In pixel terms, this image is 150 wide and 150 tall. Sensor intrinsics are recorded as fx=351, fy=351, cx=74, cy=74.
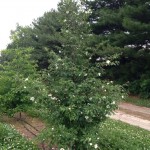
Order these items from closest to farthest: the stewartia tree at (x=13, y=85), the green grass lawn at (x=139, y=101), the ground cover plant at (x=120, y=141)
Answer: the ground cover plant at (x=120, y=141), the stewartia tree at (x=13, y=85), the green grass lawn at (x=139, y=101)

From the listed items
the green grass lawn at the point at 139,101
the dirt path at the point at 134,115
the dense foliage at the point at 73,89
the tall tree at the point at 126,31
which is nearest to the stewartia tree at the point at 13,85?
the dirt path at the point at 134,115

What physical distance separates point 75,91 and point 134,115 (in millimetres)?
8575

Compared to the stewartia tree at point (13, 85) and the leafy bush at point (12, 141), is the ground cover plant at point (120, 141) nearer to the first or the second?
the leafy bush at point (12, 141)

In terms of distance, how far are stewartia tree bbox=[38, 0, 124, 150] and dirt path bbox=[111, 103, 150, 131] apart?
5.41 meters

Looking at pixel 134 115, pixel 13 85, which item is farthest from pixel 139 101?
pixel 13 85

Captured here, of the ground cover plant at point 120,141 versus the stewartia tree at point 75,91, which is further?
the ground cover plant at point 120,141

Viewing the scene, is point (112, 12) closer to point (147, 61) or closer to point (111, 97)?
point (147, 61)

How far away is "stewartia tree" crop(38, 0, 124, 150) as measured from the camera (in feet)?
22.2

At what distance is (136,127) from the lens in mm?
11977

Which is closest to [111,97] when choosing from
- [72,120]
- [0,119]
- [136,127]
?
[72,120]

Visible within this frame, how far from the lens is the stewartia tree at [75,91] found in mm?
6773

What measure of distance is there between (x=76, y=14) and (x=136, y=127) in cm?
581

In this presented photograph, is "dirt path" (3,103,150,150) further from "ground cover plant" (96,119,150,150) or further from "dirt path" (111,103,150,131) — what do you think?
"ground cover plant" (96,119,150,150)

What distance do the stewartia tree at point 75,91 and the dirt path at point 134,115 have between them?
5.41m
